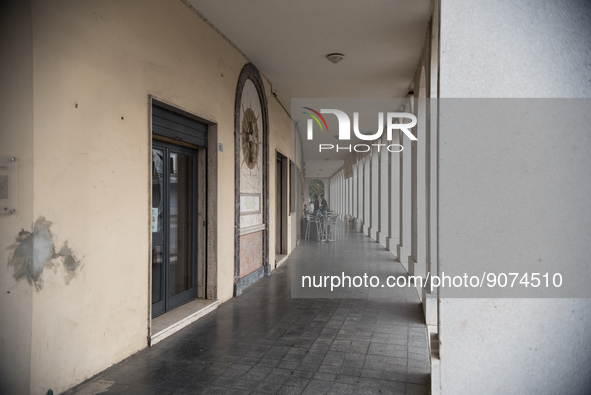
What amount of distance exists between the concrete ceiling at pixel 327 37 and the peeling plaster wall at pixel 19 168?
7.58 feet

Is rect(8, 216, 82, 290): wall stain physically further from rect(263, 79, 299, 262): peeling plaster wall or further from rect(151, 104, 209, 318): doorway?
rect(263, 79, 299, 262): peeling plaster wall

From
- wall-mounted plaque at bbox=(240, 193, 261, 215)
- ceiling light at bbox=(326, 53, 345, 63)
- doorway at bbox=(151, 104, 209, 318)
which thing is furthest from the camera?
wall-mounted plaque at bbox=(240, 193, 261, 215)

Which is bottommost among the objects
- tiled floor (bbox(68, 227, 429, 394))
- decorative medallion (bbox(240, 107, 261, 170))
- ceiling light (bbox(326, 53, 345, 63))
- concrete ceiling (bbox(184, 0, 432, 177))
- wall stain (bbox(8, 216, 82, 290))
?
→ tiled floor (bbox(68, 227, 429, 394))

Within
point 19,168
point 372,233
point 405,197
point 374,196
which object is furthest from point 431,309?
point 374,196

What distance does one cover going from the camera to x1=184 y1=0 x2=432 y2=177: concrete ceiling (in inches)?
190

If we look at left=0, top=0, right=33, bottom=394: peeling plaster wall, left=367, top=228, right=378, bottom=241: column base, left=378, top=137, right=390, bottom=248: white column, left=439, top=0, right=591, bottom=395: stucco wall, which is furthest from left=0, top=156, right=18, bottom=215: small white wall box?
left=367, top=228, right=378, bottom=241: column base

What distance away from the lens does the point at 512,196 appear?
6.55ft

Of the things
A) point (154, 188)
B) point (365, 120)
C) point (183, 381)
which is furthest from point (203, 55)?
point (365, 120)

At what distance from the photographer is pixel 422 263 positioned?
6785 mm

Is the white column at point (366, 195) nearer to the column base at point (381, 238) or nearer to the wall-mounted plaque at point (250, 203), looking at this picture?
the column base at point (381, 238)

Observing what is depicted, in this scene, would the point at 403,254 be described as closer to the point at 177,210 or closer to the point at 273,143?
the point at 273,143

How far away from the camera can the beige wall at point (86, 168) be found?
8.68 ft

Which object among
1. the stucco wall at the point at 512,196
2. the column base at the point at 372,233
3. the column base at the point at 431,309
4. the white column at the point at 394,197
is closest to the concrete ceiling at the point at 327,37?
the white column at the point at 394,197

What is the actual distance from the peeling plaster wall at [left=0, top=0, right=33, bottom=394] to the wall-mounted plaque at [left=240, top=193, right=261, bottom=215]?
12.7 ft
